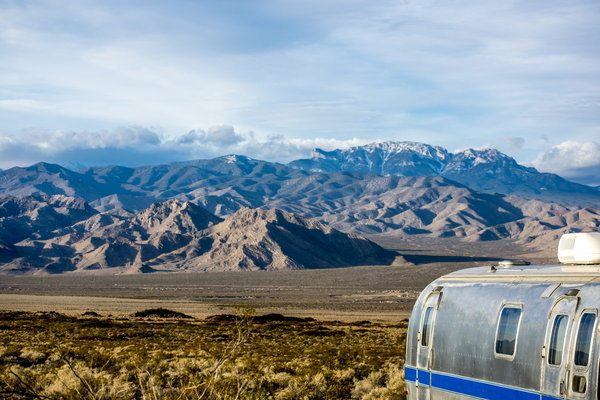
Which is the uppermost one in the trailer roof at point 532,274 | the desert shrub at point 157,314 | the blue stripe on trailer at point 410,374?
the trailer roof at point 532,274

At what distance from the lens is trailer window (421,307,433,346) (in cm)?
1323

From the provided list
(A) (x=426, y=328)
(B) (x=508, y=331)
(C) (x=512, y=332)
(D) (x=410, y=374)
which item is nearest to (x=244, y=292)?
(D) (x=410, y=374)

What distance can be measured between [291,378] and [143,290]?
301 feet

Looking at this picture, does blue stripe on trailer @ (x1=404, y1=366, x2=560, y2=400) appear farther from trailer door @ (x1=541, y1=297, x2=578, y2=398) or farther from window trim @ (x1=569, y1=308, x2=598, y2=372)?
window trim @ (x1=569, y1=308, x2=598, y2=372)

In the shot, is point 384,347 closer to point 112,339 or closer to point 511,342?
point 112,339

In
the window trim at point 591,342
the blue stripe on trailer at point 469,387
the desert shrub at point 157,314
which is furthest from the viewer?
the desert shrub at point 157,314

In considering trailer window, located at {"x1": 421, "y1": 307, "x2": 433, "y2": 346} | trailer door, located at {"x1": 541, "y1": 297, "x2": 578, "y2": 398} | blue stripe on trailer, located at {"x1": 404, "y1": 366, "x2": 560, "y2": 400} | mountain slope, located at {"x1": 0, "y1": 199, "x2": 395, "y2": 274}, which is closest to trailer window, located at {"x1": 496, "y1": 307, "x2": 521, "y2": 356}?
blue stripe on trailer, located at {"x1": 404, "y1": 366, "x2": 560, "y2": 400}

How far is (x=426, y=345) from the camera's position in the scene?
13211mm

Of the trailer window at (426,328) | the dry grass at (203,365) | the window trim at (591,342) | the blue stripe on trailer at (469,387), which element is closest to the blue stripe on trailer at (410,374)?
the blue stripe on trailer at (469,387)

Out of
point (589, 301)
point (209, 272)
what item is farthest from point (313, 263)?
point (589, 301)

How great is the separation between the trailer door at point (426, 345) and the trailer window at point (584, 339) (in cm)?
363

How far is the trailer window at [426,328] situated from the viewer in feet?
43.4

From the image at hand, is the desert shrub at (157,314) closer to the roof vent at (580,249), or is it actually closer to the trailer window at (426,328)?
the trailer window at (426,328)

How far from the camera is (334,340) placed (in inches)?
1438
